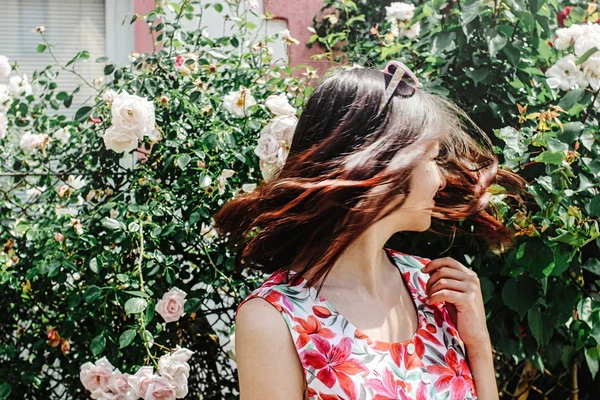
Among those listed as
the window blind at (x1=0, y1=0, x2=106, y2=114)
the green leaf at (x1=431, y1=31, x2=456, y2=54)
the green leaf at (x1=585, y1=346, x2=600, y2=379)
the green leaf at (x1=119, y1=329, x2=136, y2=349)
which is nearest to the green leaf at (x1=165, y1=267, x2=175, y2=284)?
the green leaf at (x1=119, y1=329, x2=136, y2=349)

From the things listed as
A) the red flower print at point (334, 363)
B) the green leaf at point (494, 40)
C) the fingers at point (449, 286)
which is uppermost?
the green leaf at point (494, 40)

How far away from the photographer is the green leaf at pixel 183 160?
2084mm

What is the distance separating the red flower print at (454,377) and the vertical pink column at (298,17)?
2.22 m

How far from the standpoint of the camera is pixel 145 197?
2277mm

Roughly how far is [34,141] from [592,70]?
188 cm

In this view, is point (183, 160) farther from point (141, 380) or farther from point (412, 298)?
point (412, 298)

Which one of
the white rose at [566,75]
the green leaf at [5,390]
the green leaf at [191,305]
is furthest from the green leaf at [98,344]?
the white rose at [566,75]

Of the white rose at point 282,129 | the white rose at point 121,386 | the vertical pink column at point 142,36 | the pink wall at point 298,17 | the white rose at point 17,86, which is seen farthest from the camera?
the pink wall at point 298,17

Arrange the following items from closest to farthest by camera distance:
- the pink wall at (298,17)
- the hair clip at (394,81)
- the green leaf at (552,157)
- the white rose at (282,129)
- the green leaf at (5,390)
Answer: the hair clip at (394,81) → the green leaf at (552,157) → the white rose at (282,129) → the green leaf at (5,390) → the pink wall at (298,17)

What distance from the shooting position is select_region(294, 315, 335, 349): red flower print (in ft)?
4.29

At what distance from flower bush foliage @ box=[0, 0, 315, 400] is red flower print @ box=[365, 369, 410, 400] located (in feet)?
2.35

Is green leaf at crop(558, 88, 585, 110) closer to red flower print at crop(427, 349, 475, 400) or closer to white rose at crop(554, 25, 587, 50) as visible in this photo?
white rose at crop(554, 25, 587, 50)

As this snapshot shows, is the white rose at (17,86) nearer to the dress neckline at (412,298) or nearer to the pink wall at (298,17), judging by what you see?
the pink wall at (298,17)

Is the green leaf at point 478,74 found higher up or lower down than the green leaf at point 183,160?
higher up
